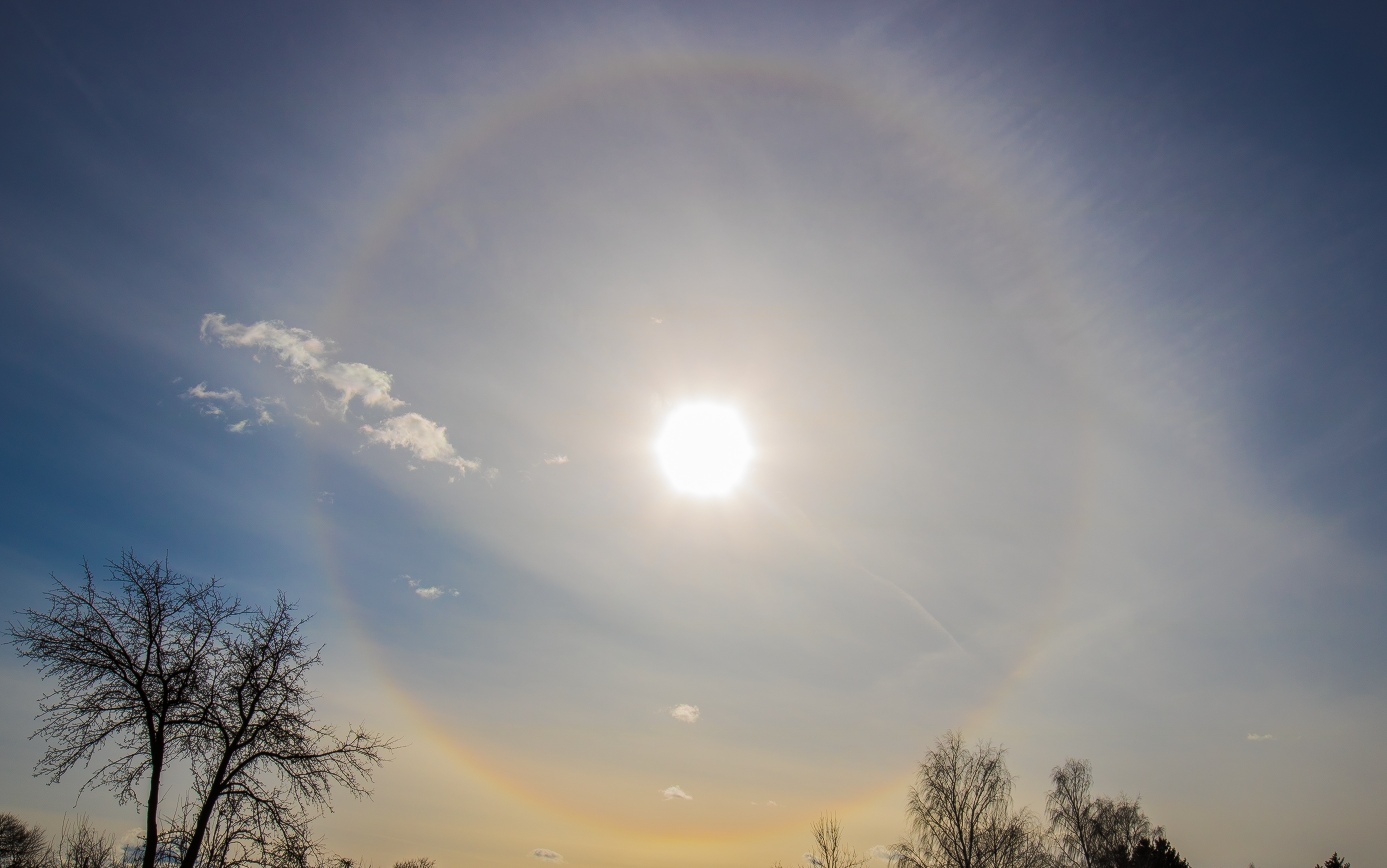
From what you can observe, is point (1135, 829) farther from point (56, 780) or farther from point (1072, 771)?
point (56, 780)

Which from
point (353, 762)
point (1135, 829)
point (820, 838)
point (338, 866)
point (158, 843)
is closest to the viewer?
point (158, 843)

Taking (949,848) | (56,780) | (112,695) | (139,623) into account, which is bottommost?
(949,848)

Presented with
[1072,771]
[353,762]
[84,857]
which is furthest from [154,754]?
[1072,771]

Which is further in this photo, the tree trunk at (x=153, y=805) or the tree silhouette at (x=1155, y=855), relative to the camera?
the tree silhouette at (x=1155, y=855)

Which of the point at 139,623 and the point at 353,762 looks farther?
the point at 353,762

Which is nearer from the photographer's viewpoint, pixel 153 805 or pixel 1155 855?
pixel 153 805

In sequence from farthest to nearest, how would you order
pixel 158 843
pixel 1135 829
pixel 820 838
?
pixel 1135 829
pixel 820 838
pixel 158 843

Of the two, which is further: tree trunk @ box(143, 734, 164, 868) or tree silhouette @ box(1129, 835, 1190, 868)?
Answer: tree silhouette @ box(1129, 835, 1190, 868)

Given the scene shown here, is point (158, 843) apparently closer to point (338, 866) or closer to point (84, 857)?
point (338, 866)

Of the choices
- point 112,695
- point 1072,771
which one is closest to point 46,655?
point 112,695

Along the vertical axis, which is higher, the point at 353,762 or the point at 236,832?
the point at 353,762
